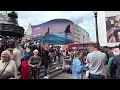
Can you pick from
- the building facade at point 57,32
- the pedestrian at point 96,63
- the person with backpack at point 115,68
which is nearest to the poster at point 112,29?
the building facade at point 57,32

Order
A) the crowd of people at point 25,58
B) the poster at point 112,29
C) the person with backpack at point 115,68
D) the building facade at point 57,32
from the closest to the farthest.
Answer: the person with backpack at point 115,68 → the crowd of people at point 25,58 → the building facade at point 57,32 → the poster at point 112,29

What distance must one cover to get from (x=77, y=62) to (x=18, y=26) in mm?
5186

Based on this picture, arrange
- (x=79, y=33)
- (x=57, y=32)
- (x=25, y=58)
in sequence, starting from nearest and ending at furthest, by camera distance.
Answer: (x=25, y=58) < (x=57, y=32) < (x=79, y=33)

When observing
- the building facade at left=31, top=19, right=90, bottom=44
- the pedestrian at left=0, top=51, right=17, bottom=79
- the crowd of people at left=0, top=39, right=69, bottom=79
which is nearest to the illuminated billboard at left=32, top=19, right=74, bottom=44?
the building facade at left=31, top=19, right=90, bottom=44

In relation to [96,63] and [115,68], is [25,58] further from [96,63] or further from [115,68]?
[115,68]

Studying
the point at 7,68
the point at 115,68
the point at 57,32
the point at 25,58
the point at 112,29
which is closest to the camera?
the point at 7,68


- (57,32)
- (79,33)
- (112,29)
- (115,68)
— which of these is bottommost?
(115,68)

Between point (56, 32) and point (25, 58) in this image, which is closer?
point (25, 58)

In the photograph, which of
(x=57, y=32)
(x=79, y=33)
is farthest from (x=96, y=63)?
(x=79, y=33)

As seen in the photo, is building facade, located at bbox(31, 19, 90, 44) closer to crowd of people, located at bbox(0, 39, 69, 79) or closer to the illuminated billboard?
the illuminated billboard

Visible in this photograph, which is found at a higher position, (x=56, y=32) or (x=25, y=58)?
(x=56, y=32)

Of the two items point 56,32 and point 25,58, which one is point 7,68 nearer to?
point 25,58

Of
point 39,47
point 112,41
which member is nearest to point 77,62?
point 39,47

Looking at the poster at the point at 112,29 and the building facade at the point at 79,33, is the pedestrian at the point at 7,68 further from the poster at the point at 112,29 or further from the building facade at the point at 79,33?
the poster at the point at 112,29
